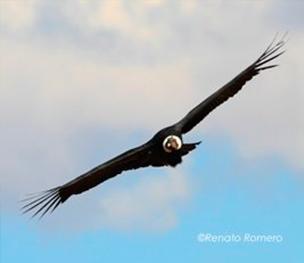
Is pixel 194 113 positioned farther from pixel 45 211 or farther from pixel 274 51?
pixel 45 211

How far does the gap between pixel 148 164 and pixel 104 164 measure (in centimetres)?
178

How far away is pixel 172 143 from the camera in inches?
1139

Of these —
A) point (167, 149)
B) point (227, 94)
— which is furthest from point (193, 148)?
point (227, 94)

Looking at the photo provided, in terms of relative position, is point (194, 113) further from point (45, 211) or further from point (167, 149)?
point (45, 211)

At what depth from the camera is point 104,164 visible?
103 feet

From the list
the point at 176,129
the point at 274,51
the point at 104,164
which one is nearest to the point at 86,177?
the point at 104,164

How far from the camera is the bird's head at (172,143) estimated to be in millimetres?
28859

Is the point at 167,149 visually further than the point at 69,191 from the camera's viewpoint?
No

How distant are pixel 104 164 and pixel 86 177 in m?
0.57

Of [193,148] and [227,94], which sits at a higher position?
[227,94]

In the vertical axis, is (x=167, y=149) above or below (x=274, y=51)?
below

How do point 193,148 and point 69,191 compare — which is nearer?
point 193,148

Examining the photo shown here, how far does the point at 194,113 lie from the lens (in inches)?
1223

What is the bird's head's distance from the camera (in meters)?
28.9
